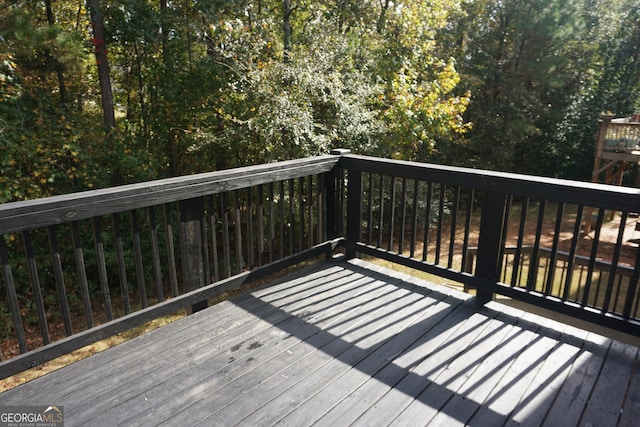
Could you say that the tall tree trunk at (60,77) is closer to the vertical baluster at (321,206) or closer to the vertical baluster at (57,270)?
the vertical baluster at (321,206)

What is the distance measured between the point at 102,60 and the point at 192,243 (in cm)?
521

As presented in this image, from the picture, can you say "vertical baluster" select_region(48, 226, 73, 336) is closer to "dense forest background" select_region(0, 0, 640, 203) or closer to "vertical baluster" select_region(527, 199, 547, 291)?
"vertical baluster" select_region(527, 199, 547, 291)

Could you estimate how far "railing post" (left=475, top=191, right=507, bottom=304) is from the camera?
8.55 feet

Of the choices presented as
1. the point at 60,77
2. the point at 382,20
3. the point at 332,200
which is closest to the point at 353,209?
the point at 332,200

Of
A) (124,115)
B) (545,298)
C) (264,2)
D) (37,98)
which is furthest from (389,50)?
(545,298)

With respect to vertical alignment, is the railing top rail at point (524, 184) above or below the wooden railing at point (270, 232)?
above

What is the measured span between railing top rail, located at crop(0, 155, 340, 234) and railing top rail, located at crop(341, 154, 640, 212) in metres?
0.74

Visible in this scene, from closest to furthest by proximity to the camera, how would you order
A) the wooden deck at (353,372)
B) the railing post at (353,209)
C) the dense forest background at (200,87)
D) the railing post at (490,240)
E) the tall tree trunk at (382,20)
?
the wooden deck at (353,372) → the railing post at (490,240) → the railing post at (353,209) → the dense forest background at (200,87) → the tall tree trunk at (382,20)

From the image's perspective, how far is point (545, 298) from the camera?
251 centimetres

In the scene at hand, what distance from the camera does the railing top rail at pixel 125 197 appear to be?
185 cm

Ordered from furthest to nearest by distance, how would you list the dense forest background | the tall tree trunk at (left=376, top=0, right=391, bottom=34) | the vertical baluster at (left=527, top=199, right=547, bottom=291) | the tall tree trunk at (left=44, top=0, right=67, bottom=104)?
the tall tree trunk at (left=376, top=0, right=391, bottom=34) < the tall tree trunk at (left=44, top=0, right=67, bottom=104) < the dense forest background < the vertical baluster at (left=527, top=199, right=547, bottom=291)

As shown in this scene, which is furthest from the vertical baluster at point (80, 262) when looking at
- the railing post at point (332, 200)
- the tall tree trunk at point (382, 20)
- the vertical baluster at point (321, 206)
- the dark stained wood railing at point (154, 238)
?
the tall tree trunk at point (382, 20)

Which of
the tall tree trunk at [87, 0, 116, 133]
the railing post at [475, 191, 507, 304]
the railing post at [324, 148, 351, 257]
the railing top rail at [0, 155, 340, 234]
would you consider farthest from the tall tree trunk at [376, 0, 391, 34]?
the railing post at [475, 191, 507, 304]

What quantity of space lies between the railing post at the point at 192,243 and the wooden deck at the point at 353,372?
23 centimetres
